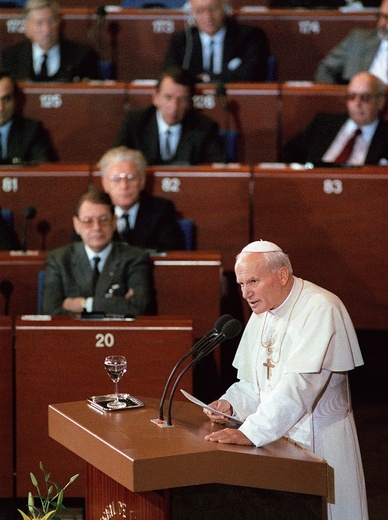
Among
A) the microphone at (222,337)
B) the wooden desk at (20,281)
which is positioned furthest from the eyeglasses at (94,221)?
the microphone at (222,337)

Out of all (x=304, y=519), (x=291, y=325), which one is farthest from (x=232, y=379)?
(x=304, y=519)

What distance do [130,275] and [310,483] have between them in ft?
8.47

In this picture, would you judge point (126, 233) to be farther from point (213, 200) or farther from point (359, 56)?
point (359, 56)

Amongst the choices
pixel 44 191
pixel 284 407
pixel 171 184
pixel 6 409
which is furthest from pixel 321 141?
pixel 284 407

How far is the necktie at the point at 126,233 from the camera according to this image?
5.95 metres

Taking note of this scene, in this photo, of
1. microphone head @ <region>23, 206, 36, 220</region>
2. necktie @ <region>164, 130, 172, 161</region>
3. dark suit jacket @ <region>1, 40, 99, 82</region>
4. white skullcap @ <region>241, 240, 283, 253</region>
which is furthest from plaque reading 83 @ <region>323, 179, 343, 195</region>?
white skullcap @ <region>241, 240, 283, 253</region>

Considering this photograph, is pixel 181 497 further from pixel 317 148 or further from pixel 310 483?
pixel 317 148

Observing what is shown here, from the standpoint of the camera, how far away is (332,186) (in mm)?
5930

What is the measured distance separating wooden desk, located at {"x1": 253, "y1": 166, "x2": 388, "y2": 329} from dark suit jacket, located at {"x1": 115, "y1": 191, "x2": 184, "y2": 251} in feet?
1.64

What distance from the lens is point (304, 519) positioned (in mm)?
2910

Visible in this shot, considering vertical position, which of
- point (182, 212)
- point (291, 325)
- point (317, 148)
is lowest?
point (291, 325)

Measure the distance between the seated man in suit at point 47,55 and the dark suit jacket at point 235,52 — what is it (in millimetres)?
611

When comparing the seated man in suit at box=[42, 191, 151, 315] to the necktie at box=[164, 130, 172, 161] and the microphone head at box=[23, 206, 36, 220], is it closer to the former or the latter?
the microphone head at box=[23, 206, 36, 220]

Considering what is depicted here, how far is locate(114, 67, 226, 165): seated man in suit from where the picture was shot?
258 inches
